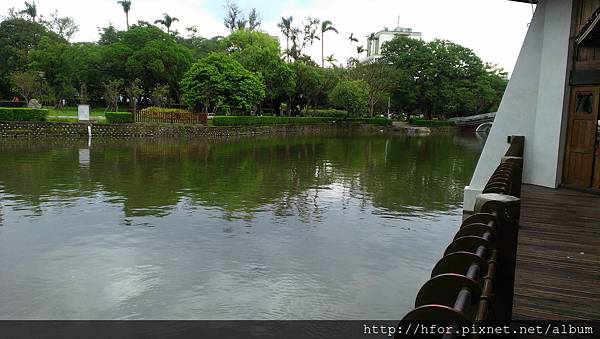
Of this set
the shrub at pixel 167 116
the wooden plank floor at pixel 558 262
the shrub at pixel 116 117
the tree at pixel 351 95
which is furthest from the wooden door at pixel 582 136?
the tree at pixel 351 95

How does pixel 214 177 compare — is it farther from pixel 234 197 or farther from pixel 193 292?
pixel 193 292

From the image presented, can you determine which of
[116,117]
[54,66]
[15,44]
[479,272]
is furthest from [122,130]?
[479,272]

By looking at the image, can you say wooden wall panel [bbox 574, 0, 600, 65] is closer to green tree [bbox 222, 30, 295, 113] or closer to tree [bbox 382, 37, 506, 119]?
green tree [bbox 222, 30, 295, 113]

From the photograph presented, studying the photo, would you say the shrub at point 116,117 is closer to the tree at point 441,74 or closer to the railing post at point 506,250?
the railing post at point 506,250

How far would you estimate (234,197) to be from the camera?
11.6 meters

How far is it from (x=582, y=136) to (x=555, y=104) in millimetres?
702

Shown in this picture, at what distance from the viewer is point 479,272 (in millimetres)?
1986

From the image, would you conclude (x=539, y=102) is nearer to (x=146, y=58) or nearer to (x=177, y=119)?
(x=177, y=119)

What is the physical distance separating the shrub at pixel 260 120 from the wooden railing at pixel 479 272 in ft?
103

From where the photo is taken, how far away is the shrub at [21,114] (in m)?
25.1

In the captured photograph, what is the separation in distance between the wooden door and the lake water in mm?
2278

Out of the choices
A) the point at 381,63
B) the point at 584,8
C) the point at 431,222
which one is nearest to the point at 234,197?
the point at 431,222

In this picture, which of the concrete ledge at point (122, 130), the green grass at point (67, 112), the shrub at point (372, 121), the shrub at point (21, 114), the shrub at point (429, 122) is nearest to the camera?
the shrub at point (21, 114)

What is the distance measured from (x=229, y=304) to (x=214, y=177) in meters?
9.55
